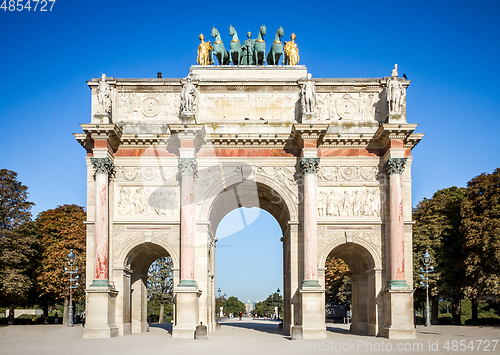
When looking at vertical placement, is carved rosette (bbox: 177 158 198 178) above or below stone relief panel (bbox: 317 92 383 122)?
below

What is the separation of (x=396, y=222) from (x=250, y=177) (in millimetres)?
7845

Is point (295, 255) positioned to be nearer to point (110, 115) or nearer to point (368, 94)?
point (368, 94)

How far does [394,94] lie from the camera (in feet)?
96.7

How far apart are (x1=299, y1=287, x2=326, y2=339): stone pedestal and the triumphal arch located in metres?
0.08

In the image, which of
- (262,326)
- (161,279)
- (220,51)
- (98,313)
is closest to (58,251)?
(161,279)

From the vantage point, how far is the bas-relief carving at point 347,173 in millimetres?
30234

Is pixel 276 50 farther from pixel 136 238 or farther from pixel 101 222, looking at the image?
pixel 101 222

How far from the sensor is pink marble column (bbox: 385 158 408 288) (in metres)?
28.1

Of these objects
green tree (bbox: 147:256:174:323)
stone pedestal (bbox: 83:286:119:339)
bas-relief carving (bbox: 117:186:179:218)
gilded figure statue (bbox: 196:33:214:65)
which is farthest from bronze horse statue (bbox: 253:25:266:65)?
green tree (bbox: 147:256:174:323)

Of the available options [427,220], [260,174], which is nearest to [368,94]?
[260,174]

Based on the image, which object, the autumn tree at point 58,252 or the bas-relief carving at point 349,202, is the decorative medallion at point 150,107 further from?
the autumn tree at point 58,252

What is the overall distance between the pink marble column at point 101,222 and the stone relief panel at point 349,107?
11812 millimetres

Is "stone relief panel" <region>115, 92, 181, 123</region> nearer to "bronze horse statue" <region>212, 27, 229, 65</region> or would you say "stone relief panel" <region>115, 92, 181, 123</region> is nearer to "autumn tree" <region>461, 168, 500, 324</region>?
"bronze horse statue" <region>212, 27, 229, 65</region>

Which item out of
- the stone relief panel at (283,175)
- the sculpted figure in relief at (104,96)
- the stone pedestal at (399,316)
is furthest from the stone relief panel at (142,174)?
the stone pedestal at (399,316)
